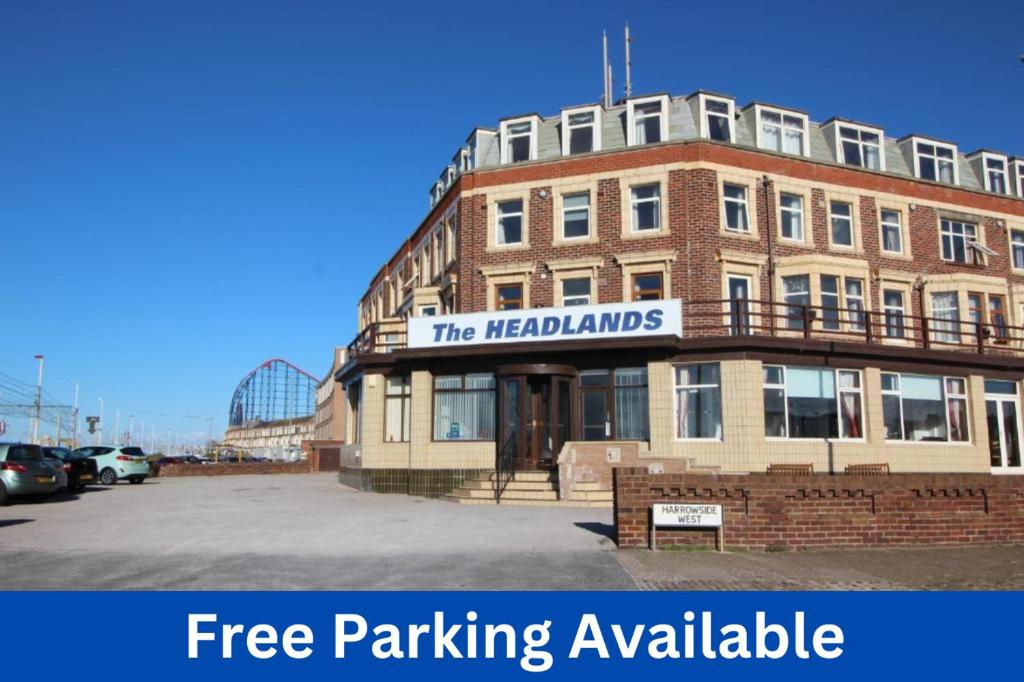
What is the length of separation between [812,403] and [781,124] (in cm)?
1044

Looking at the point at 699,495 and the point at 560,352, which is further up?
the point at 560,352

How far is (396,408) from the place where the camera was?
2469cm

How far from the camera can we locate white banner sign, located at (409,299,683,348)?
70.5 ft

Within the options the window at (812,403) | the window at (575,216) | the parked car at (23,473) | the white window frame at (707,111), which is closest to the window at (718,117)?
the white window frame at (707,111)

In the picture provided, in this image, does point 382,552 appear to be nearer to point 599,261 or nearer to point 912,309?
point 599,261

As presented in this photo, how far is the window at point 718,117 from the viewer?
2584 centimetres

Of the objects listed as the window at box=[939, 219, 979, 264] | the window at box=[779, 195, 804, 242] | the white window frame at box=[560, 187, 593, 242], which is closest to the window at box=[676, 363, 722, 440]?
the white window frame at box=[560, 187, 593, 242]

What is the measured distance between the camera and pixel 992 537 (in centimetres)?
1222

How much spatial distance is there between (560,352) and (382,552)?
39.2 feet

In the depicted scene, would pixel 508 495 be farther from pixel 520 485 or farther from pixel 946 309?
pixel 946 309

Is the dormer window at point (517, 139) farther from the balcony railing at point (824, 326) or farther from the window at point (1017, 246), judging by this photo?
the window at point (1017, 246)

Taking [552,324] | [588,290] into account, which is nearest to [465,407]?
[552,324]

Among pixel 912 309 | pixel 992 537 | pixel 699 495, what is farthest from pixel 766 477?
pixel 912 309

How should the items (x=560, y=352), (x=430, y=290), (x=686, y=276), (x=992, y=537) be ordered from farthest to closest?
1. (x=430, y=290)
2. (x=686, y=276)
3. (x=560, y=352)
4. (x=992, y=537)
